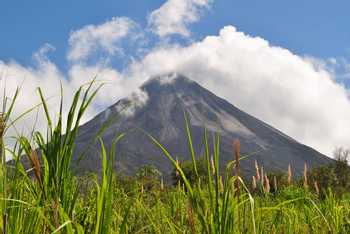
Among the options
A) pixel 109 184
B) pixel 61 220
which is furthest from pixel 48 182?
pixel 109 184

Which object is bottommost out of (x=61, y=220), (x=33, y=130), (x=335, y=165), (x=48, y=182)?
(x=335, y=165)

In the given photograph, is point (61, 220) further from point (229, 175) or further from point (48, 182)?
point (229, 175)

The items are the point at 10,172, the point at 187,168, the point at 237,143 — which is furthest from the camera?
the point at 187,168

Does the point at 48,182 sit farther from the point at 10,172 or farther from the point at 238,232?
the point at 238,232

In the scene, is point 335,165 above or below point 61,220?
below

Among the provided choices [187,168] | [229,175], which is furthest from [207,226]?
[187,168]

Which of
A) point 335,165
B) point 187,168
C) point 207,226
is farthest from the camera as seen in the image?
point 187,168

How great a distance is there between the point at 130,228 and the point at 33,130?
296cm

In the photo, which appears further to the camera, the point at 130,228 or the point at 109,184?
the point at 130,228

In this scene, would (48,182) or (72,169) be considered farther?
(72,169)

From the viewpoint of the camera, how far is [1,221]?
7.51 feet

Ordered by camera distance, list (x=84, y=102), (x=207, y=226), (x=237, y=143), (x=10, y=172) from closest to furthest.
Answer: (x=237, y=143) < (x=84, y=102) < (x=207, y=226) < (x=10, y=172)

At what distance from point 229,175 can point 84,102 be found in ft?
2.65

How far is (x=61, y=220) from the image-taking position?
2225 mm
